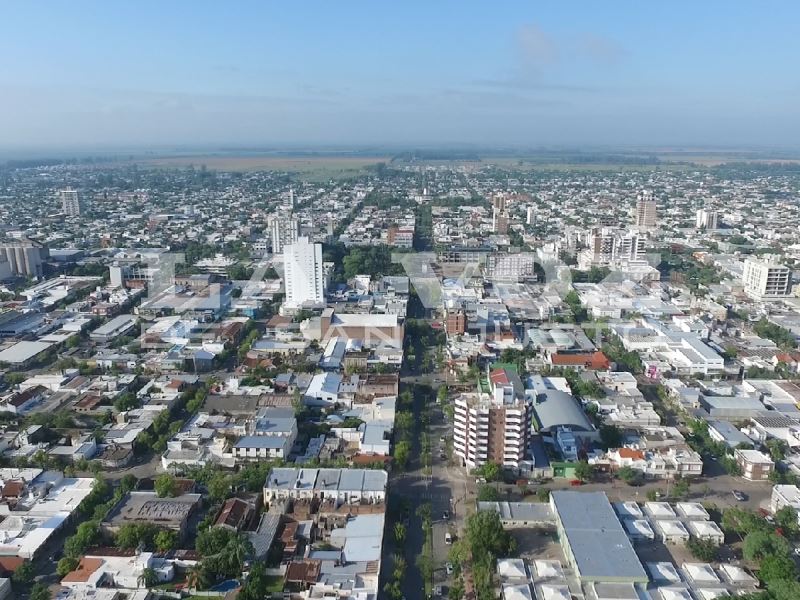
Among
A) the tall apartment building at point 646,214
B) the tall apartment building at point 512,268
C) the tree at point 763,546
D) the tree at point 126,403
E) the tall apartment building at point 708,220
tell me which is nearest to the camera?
the tree at point 763,546

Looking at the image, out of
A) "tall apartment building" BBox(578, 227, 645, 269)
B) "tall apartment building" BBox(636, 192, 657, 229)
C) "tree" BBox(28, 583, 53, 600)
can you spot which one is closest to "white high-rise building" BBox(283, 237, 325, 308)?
"tree" BBox(28, 583, 53, 600)

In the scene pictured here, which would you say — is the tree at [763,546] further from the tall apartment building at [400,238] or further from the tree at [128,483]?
the tall apartment building at [400,238]

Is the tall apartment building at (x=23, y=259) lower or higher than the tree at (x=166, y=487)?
higher

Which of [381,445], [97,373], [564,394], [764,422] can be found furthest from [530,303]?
[97,373]

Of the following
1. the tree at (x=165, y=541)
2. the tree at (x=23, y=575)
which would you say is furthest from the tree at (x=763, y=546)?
the tree at (x=23, y=575)

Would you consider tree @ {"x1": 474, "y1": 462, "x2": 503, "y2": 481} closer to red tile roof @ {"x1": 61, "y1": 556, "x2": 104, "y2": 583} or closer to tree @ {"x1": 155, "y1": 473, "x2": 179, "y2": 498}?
tree @ {"x1": 155, "y1": 473, "x2": 179, "y2": 498}

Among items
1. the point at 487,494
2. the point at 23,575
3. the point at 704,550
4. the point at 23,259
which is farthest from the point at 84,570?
the point at 23,259

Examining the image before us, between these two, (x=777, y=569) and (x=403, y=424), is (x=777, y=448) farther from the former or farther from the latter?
(x=403, y=424)
